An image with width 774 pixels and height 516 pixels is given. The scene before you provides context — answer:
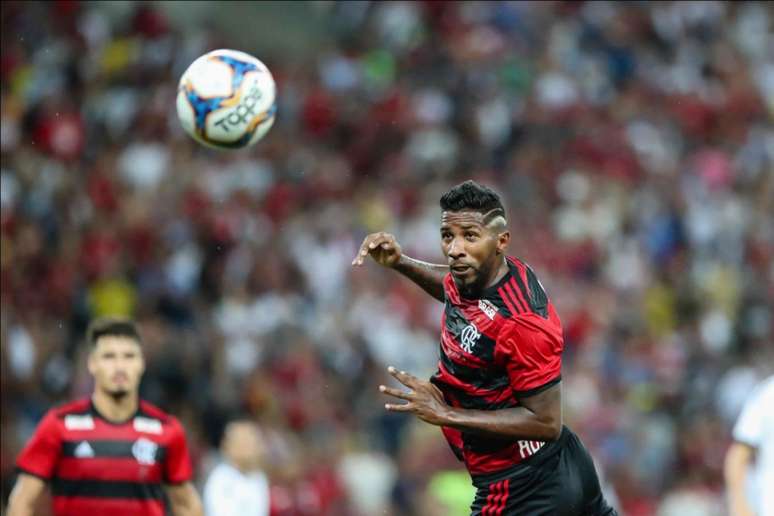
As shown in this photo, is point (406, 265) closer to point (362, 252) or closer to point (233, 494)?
point (362, 252)

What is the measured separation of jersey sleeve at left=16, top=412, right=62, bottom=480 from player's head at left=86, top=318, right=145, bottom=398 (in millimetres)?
374

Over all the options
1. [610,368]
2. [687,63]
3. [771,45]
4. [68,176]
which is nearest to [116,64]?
[68,176]

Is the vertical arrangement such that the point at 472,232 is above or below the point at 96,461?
above

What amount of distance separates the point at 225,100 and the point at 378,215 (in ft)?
23.8

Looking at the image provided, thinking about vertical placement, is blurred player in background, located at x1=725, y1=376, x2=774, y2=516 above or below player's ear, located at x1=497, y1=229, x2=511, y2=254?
below

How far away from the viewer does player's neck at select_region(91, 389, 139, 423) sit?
6919mm

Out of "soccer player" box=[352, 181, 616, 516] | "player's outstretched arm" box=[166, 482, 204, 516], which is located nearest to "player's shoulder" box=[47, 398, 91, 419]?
"player's outstretched arm" box=[166, 482, 204, 516]

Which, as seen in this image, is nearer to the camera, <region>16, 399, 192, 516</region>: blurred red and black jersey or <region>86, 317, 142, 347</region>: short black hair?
<region>16, 399, 192, 516</region>: blurred red and black jersey

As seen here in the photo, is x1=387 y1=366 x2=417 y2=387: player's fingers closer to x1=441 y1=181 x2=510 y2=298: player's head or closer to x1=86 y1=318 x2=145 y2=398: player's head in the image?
x1=441 y1=181 x2=510 y2=298: player's head

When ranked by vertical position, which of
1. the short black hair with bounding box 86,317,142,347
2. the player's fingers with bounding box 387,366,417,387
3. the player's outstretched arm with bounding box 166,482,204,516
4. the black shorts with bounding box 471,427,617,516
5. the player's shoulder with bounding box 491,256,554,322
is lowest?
the player's outstretched arm with bounding box 166,482,204,516

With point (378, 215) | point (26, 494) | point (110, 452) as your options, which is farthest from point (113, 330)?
point (378, 215)

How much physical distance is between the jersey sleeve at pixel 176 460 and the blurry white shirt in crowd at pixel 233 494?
1201mm

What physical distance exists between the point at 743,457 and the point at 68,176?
851 cm

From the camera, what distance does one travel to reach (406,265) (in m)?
5.91
